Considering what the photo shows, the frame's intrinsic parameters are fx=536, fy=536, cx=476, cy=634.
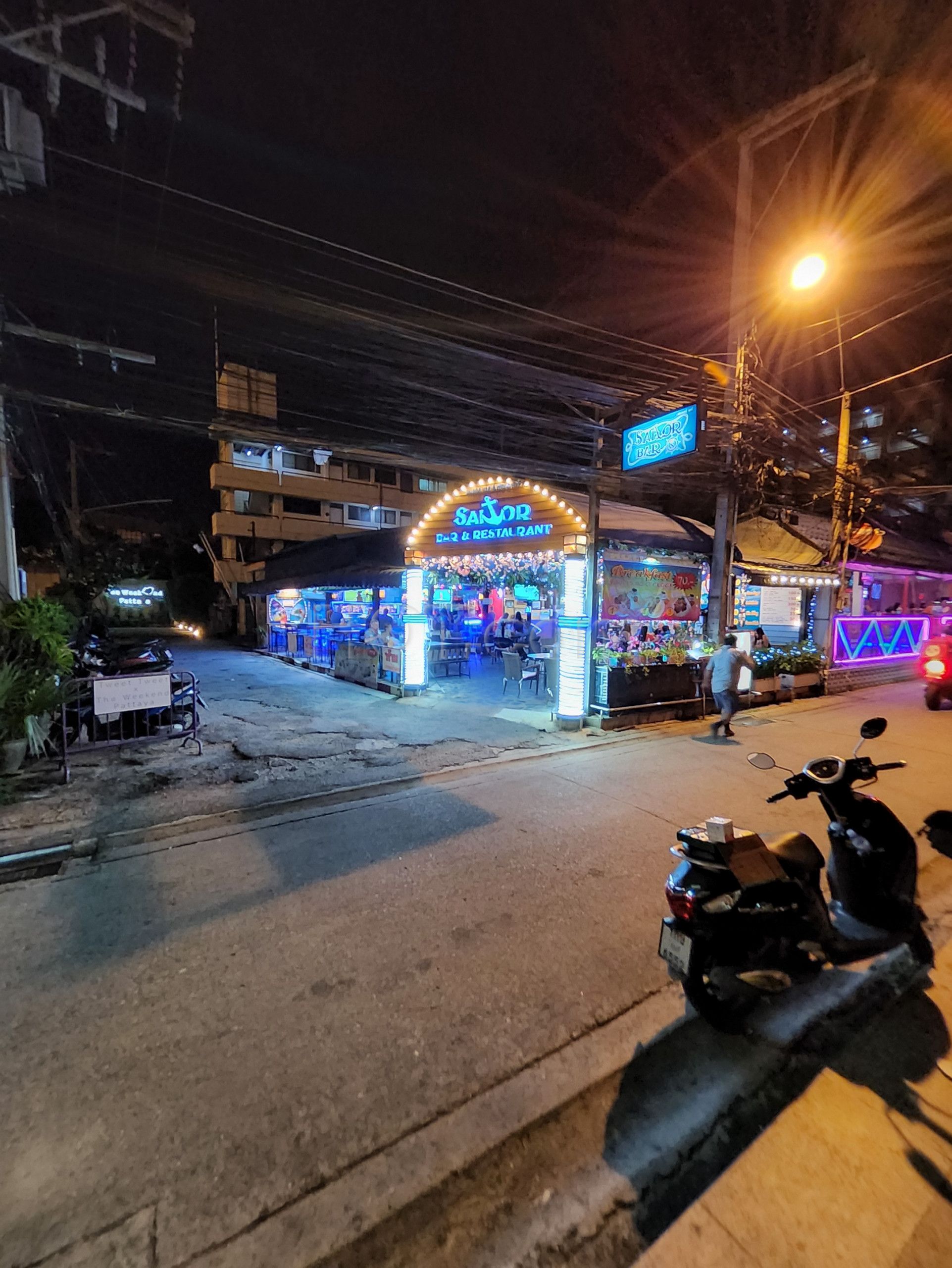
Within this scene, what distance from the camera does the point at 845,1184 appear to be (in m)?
1.96

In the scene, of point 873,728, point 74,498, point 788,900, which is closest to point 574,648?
point 873,728

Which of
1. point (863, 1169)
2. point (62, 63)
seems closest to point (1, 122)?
point (62, 63)

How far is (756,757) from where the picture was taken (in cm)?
317

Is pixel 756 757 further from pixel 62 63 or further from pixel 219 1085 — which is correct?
pixel 62 63

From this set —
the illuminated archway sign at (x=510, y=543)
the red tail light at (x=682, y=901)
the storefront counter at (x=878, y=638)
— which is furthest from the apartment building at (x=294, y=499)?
the red tail light at (x=682, y=901)

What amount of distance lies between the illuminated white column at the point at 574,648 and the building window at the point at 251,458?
28082 millimetres

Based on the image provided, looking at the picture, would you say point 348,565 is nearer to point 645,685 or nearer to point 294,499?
point 645,685

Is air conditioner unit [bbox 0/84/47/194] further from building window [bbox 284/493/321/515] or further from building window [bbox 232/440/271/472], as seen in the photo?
building window [bbox 284/493/321/515]

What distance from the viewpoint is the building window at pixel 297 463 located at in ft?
109

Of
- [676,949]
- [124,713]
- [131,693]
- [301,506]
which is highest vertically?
[301,506]

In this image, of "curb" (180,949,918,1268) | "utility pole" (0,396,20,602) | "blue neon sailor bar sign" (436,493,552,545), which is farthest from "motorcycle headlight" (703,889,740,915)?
"utility pole" (0,396,20,602)

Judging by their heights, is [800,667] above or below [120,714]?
above

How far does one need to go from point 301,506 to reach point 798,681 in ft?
103

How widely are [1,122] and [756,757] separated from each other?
312 inches
